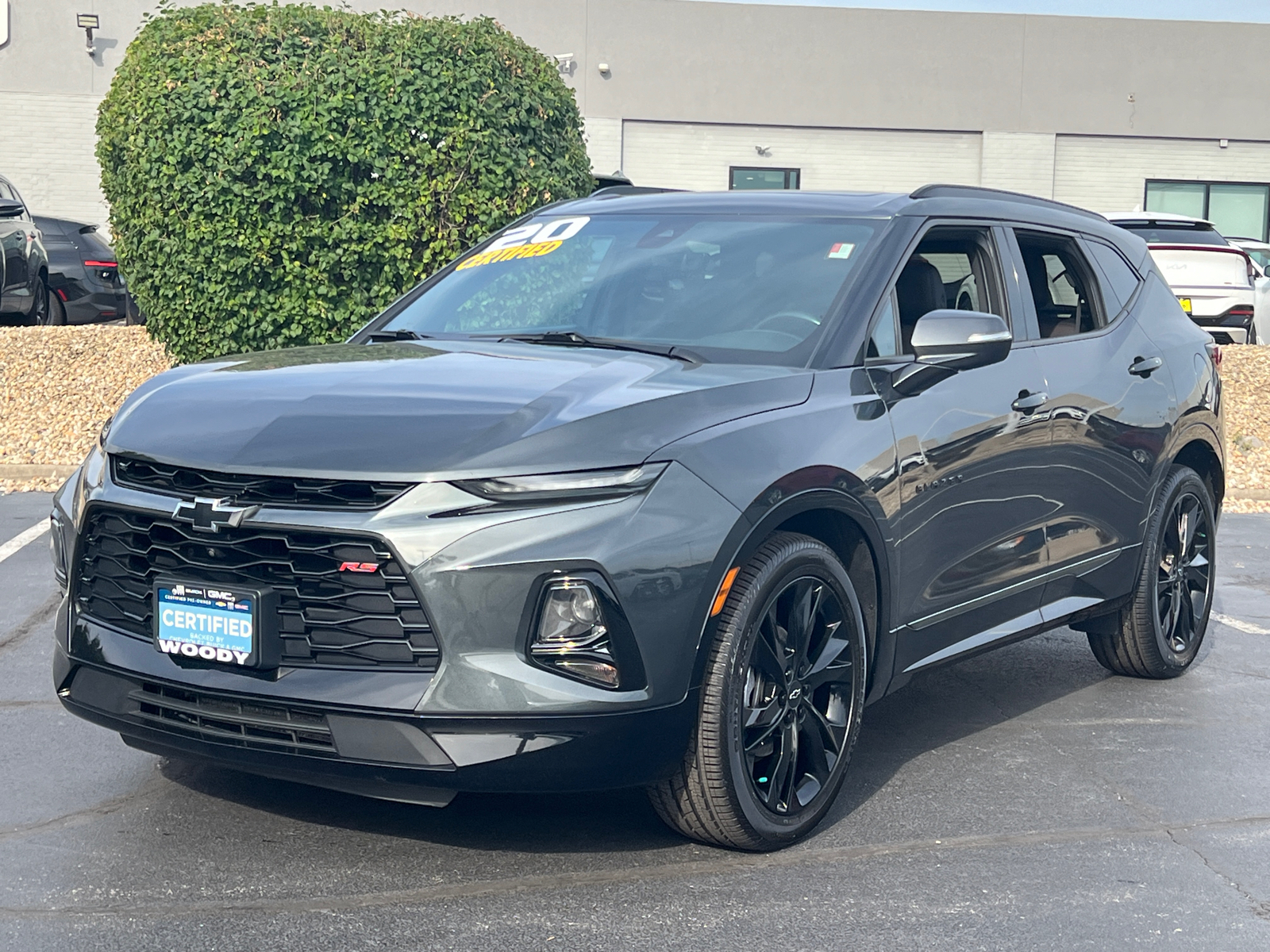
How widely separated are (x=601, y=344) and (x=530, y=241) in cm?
98

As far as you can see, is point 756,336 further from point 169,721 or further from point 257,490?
point 169,721

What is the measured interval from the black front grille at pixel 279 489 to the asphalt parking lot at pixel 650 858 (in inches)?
37.3

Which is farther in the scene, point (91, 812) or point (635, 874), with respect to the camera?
point (91, 812)

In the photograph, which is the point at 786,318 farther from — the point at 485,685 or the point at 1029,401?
the point at 485,685

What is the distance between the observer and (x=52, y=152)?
29125 mm

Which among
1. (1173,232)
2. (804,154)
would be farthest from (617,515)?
(804,154)

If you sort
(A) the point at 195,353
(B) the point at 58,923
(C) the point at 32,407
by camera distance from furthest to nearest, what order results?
(C) the point at 32,407
(A) the point at 195,353
(B) the point at 58,923

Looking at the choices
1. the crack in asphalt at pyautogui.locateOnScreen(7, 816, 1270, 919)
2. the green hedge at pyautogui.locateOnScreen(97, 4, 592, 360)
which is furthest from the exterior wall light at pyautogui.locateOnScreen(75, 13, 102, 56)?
the crack in asphalt at pyautogui.locateOnScreen(7, 816, 1270, 919)

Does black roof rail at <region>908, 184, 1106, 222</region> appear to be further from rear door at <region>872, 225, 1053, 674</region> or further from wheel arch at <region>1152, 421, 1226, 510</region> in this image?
wheel arch at <region>1152, 421, 1226, 510</region>

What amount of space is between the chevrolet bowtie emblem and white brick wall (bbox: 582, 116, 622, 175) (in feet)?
87.5

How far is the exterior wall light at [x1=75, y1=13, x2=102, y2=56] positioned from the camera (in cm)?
2839

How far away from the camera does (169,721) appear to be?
3902 mm

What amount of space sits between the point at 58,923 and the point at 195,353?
8672 mm

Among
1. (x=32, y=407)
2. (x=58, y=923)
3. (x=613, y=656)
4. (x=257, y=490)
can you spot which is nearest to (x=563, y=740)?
(x=613, y=656)
